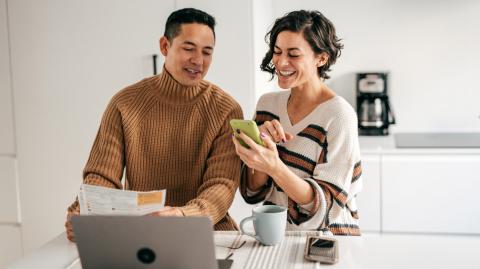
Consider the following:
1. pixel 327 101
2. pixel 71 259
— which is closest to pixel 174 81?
pixel 327 101

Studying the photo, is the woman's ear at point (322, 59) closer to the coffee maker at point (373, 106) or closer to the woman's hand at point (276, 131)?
the woman's hand at point (276, 131)

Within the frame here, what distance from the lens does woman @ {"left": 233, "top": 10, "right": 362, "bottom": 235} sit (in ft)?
4.81

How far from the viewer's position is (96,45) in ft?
8.55

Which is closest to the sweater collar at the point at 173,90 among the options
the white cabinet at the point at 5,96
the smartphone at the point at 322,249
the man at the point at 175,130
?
the man at the point at 175,130

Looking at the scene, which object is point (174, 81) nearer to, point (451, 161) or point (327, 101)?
point (327, 101)

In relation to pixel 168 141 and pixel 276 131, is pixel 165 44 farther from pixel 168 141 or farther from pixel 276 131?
pixel 276 131

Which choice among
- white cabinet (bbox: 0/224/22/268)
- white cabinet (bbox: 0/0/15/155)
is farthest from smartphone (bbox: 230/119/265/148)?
white cabinet (bbox: 0/224/22/268)

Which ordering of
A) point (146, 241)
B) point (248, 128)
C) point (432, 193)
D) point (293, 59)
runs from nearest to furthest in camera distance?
point (146, 241), point (248, 128), point (293, 59), point (432, 193)

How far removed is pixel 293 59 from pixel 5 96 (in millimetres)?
1808

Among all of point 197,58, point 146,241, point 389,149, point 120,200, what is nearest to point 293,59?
point 197,58

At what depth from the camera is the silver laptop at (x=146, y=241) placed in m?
0.98

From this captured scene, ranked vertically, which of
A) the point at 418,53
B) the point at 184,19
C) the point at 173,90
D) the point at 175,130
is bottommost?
the point at 175,130

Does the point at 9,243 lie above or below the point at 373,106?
below

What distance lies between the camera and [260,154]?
1.41 m
